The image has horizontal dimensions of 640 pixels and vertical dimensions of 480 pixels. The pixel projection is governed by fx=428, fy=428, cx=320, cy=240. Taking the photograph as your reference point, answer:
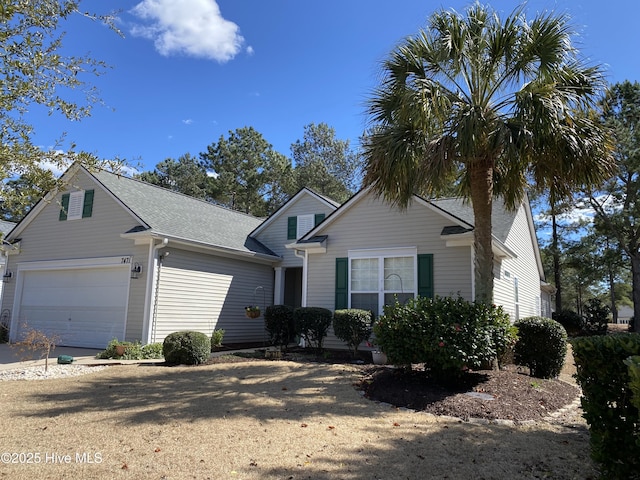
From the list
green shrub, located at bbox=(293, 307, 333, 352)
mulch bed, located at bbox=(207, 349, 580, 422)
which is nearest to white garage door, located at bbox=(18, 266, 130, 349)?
green shrub, located at bbox=(293, 307, 333, 352)

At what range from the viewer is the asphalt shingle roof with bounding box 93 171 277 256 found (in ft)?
44.2

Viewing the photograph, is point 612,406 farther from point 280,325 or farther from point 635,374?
point 280,325

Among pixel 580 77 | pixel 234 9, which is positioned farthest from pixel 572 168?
pixel 234 9

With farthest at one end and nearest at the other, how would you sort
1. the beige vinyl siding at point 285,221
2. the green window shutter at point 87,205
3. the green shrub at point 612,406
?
the beige vinyl siding at point 285,221 → the green window shutter at point 87,205 → the green shrub at point 612,406

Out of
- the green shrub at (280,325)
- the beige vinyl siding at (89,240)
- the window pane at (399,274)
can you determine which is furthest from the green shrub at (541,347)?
the beige vinyl siding at (89,240)

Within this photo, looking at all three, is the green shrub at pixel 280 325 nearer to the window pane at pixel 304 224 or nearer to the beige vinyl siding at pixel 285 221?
the beige vinyl siding at pixel 285 221

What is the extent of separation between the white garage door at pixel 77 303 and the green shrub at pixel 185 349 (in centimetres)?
346

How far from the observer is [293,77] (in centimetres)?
1409

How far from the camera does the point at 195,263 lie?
45.5ft

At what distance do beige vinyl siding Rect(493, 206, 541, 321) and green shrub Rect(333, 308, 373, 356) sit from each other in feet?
12.2

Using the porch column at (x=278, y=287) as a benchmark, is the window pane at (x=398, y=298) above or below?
below

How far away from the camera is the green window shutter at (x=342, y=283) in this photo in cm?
1256

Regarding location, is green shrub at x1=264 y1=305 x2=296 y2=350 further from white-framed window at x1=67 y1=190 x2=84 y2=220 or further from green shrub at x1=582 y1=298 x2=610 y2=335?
green shrub at x1=582 y1=298 x2=610 y2=335

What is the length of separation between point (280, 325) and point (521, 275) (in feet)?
30.7
